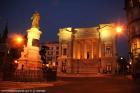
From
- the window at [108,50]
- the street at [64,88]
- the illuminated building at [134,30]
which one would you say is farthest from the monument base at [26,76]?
the window at [108,50]

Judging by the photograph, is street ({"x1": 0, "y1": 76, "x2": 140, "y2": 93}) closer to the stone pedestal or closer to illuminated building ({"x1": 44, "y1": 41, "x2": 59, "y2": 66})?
the stone pedestal

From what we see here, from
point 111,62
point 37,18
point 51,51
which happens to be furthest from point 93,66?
point 51,51

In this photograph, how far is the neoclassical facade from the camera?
62812mm

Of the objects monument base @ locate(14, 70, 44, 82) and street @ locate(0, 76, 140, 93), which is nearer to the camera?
street @ locate(0, 76, 140, 93)

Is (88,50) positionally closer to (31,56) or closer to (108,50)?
(108,50)

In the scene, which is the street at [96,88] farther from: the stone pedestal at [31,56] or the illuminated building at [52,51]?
the illuminated building at [52,51]

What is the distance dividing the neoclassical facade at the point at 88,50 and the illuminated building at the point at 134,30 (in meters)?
10.7

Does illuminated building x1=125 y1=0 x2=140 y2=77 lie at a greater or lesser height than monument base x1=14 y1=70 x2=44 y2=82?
greater

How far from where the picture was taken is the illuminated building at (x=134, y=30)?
159 ft

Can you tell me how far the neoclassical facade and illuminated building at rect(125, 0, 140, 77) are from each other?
1069 centimetres

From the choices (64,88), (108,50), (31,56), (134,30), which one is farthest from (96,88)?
(108,50)

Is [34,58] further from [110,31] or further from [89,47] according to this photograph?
[89,47]

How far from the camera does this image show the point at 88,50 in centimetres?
7388

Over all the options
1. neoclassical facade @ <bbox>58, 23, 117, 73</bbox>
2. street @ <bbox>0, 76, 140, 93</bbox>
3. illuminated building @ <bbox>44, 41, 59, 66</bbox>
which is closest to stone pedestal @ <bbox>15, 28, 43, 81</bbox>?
street @ <bbox>0, 76, 140, 93</bbox>
